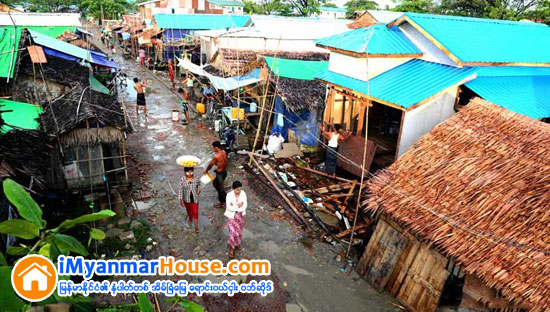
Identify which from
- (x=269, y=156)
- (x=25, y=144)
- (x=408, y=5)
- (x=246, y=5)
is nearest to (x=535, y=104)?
(x=269, y=156)

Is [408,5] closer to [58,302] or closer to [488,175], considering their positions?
[488,175]

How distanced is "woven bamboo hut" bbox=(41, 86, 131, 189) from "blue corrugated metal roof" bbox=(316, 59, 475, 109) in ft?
21.3

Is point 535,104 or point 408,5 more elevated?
point 408,5

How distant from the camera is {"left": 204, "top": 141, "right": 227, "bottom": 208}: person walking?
890cm

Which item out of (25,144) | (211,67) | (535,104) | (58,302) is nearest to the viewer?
(58,302)

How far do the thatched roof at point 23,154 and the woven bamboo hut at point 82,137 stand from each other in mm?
1008

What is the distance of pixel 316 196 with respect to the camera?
977 cm

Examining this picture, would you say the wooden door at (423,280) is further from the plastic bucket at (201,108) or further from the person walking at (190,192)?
the plastic bucket at (201,108)

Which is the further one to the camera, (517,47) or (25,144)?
(517,47)

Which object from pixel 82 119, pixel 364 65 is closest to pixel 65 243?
pixel 82 119

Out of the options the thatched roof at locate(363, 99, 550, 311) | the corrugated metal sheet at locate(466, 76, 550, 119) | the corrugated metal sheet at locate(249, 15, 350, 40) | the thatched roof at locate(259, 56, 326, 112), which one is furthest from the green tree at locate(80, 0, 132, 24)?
the thatched roof at locate(363, 99, 550, 311)

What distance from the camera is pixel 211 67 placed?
63.5ft

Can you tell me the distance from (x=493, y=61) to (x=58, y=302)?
10498 mm

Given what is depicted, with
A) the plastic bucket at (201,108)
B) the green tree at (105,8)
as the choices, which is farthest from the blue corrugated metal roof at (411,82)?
the green tree at (105,8)
